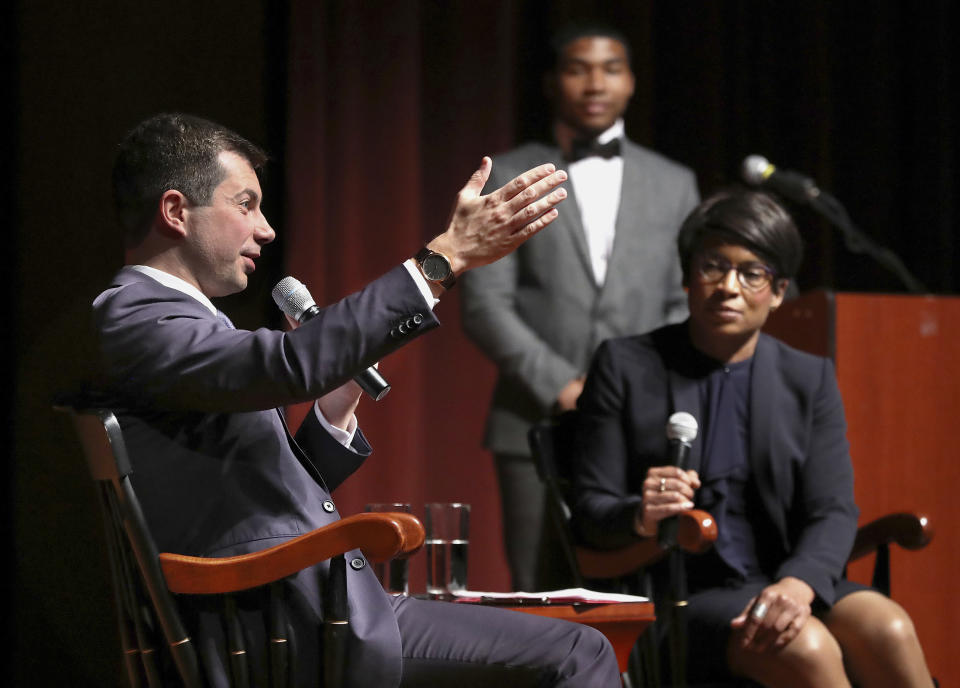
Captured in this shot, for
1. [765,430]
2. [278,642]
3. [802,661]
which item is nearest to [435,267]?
[278,642]

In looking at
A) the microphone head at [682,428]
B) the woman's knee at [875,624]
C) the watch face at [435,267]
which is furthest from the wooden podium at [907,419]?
the watch face at [435,267]

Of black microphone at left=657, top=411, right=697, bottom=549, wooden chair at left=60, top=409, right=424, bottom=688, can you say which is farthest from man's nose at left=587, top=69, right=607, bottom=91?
wooden chair at left=60, top=409, right=424, bottom=688

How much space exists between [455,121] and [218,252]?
2.51 meters

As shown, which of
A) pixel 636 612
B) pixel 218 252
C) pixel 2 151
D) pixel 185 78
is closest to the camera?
pixel 218 252

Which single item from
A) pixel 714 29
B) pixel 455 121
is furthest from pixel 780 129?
pixel 455 121

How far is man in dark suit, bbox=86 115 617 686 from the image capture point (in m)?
1.40

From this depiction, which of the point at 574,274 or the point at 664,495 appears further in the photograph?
→ the point at 574,274

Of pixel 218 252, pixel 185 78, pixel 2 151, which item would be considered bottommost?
pixel 218 252

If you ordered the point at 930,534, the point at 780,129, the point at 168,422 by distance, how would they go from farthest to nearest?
the point at 780,129 → the point at 930,534 → the point at 168,422

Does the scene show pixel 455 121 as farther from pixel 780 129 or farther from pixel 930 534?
pixel 930 534

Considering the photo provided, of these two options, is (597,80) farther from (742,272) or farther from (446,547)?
(446,547)

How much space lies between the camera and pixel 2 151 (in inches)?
118

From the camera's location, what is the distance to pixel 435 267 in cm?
148

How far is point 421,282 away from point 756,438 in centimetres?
114
